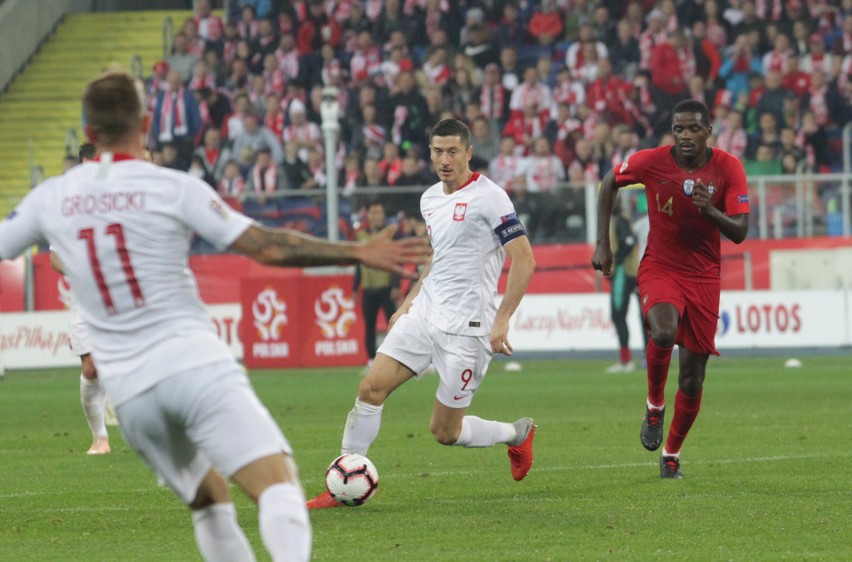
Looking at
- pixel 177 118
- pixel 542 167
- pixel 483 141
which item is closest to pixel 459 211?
pixel 542 167

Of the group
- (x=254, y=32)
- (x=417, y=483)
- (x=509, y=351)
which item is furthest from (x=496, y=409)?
(x=254, y=32)

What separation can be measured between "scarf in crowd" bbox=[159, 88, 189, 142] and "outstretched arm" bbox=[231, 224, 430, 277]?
23924 mm

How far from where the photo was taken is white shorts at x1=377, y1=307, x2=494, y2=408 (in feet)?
30.2

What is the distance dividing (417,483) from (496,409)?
5785mm

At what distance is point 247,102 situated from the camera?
28.2 m

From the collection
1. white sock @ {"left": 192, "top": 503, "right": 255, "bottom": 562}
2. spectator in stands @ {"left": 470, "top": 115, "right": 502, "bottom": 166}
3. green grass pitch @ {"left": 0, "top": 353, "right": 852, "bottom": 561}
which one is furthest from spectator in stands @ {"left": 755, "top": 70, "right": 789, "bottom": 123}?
white sock @ {"left": 192, "top": 503, "right": 255, "bottom": 562}

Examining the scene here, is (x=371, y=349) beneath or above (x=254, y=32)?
beneath

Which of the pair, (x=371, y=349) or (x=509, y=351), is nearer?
(x=509, y=351)

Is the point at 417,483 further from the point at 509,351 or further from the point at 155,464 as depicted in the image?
the point at 155,464

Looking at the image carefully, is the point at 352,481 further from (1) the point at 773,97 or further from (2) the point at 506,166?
(1) the point at 773,97

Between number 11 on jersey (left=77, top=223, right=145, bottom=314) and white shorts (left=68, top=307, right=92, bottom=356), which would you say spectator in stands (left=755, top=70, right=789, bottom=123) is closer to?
white shorts (left=68, top=307, right=92, bottom=356)

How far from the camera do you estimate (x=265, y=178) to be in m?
26.4

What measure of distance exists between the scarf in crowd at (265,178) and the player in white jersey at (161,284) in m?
21.1

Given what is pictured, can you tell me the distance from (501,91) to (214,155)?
5.19 meters
